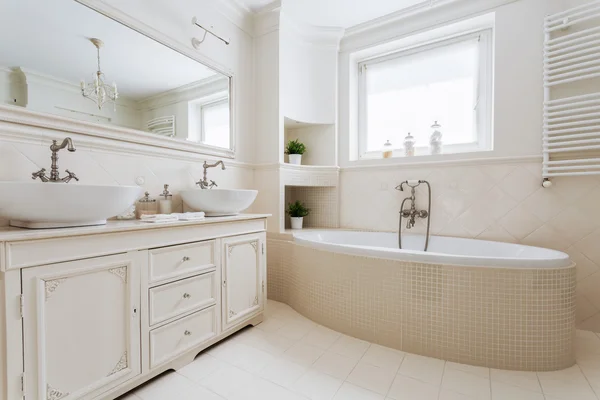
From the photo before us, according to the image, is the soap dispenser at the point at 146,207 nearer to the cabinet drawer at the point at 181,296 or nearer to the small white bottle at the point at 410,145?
the cabinet drawer at the point at 181,296

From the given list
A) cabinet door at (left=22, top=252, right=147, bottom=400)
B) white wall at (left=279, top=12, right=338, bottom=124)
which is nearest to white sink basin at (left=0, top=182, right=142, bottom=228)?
cabinet door at (left=22, top=252, right=147, bottom=400)

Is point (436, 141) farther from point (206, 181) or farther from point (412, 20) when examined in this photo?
point (206, 181)

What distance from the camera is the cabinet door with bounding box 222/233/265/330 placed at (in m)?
1.71

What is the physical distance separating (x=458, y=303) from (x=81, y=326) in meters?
1.75

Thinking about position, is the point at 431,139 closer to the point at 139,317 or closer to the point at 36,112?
the point at 139,317

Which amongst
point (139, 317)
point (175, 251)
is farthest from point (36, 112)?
point (139, 317)

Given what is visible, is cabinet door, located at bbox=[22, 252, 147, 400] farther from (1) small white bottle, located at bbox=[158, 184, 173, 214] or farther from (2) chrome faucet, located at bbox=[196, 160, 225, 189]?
(2) chrome faucet, located at bbox=[196, 160, 225, 189]

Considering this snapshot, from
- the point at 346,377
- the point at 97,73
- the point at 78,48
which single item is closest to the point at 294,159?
the point at 97,73

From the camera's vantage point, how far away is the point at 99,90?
5.11 feet

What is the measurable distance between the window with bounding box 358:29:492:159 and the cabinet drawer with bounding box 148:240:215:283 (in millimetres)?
1925

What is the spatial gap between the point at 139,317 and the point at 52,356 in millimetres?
310

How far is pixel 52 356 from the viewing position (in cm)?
101

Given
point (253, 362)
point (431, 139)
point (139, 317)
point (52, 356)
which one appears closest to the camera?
point (52, 356)

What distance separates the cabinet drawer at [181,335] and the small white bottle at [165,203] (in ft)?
2.19
